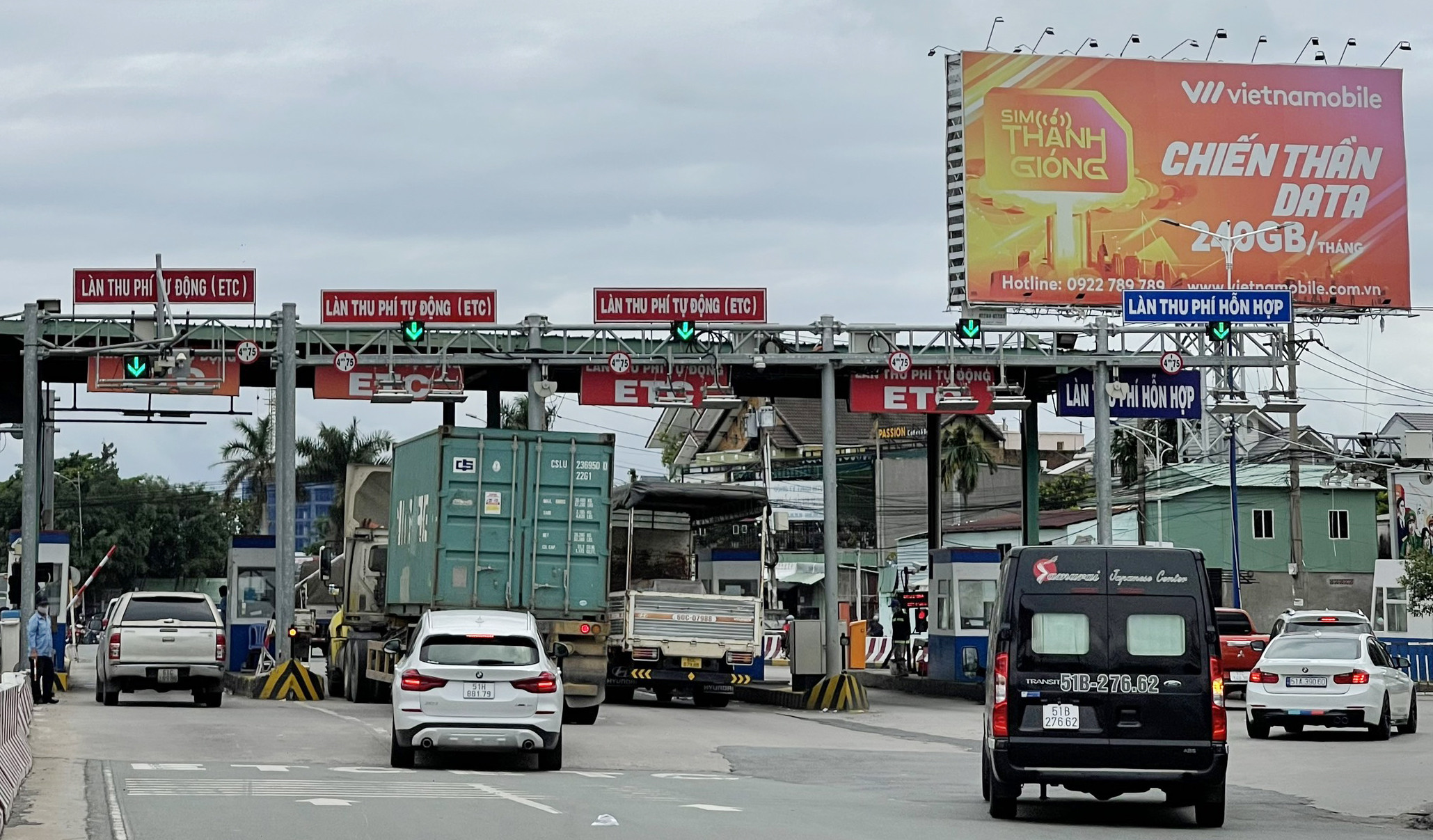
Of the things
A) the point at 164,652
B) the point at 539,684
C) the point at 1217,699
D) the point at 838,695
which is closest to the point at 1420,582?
the point at 838,695

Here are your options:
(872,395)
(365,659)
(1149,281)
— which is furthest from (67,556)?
(1149,281)

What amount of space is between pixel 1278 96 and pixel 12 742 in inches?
1374

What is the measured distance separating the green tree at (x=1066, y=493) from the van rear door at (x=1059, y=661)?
72653 mm

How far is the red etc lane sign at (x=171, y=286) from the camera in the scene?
109ft

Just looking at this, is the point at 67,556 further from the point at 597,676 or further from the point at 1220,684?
the point at 1220,684

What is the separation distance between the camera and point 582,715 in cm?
2564

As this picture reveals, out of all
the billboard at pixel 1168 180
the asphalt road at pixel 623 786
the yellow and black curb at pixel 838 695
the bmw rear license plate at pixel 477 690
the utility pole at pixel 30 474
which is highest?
the billboard at pixel 1168 180

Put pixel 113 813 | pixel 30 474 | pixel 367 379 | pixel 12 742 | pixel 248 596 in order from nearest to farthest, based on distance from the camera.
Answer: pixel 113 813 < pixel 12 742 < pixel 30 474 < pixel 367 379 < pixel 248 596

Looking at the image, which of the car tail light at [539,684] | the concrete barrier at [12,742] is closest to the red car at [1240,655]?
the car tail light at [539,684]

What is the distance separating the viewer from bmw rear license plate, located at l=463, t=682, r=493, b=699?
17719 mm

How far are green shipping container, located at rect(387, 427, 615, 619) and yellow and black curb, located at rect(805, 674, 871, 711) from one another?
738cm

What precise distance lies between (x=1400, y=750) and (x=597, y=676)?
10.1 m

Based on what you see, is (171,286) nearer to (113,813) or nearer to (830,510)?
(830,510)

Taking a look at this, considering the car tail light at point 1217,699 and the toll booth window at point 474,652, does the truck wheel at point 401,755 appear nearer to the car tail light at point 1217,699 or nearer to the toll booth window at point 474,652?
the toll booth window at point 474,652
